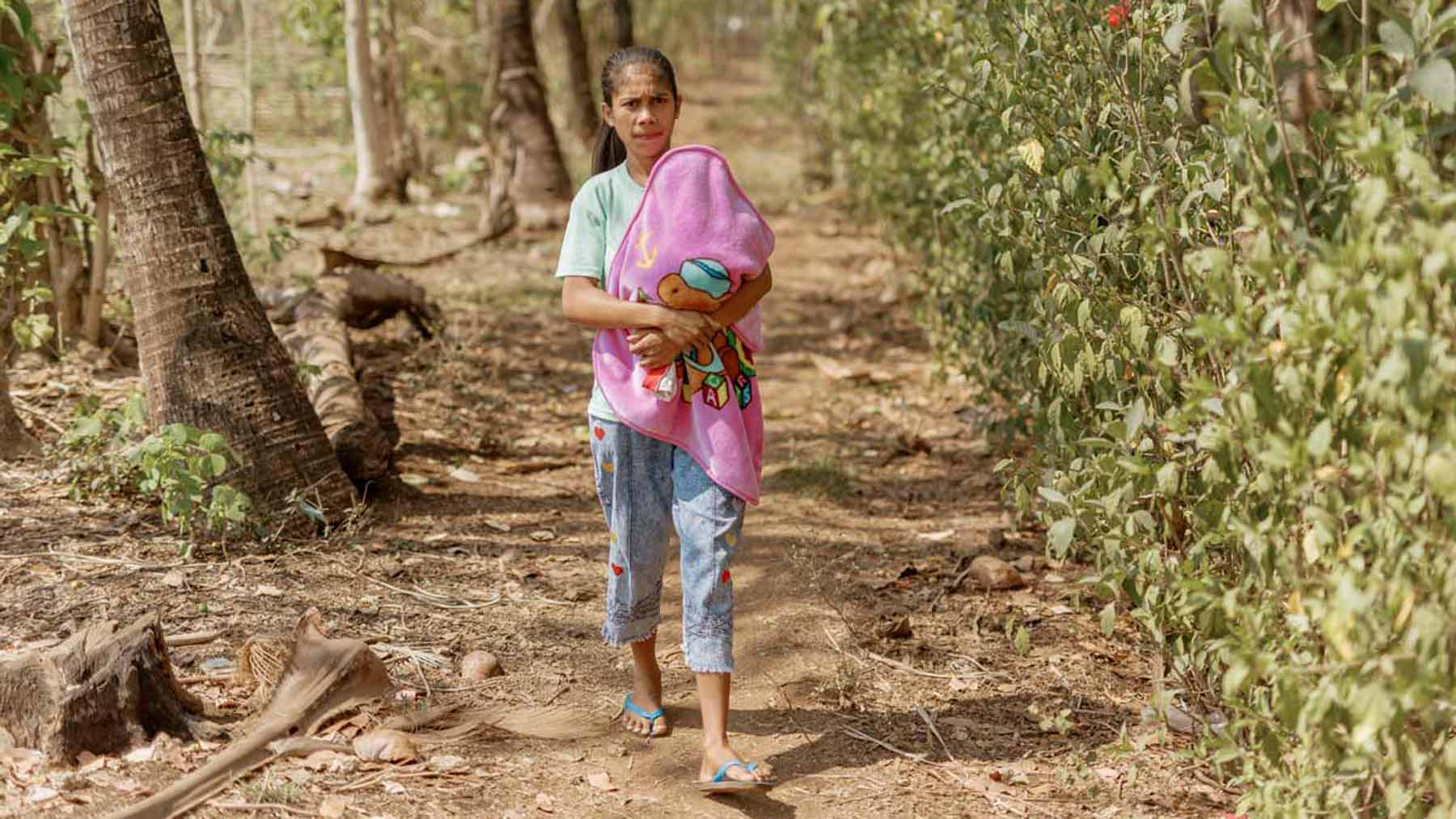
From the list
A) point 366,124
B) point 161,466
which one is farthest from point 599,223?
point 366,124

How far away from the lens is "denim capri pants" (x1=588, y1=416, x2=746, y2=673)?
3395 mm

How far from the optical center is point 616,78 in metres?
3.37

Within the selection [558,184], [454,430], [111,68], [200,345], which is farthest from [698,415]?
[558,184]

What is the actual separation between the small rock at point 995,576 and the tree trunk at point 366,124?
7.44 meters

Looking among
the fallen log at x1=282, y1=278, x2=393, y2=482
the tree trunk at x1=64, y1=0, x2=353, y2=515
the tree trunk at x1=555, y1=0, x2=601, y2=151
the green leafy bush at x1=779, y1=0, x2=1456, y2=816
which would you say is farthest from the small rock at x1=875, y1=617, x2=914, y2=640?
the tree trunk at x1=555, y1=0, x2=601, y2=151

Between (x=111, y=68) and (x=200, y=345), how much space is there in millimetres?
883

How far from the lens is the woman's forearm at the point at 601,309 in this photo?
328 centimetres

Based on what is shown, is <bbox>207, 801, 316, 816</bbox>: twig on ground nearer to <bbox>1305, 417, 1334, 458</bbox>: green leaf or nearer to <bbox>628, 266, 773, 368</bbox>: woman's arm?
<bbox>628, 266, 773, 368</bbox>: woman's arm

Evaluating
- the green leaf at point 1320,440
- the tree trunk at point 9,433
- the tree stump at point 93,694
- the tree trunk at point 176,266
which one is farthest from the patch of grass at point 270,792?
the tree trunk at point 9,433

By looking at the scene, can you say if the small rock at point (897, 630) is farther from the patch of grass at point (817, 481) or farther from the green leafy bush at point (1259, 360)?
the patch of grass at point (817, 481)

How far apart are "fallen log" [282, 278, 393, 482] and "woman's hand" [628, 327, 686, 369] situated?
6.94ft

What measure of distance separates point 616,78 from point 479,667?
1.63 meters

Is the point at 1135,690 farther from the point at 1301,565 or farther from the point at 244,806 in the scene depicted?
the point at 244,806

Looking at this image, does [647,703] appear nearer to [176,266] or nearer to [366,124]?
[176,266]
